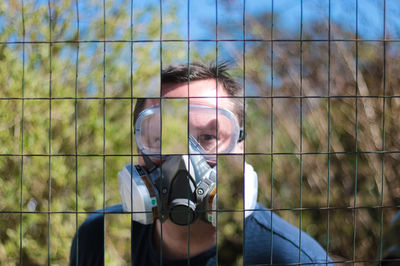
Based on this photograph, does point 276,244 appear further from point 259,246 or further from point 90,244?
point 90,244

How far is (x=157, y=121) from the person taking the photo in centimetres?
202

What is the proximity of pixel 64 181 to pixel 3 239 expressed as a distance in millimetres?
597

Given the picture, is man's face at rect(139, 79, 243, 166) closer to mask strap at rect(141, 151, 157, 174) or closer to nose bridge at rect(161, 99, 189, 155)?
mask strap at rect(141, 151, 157, 174)

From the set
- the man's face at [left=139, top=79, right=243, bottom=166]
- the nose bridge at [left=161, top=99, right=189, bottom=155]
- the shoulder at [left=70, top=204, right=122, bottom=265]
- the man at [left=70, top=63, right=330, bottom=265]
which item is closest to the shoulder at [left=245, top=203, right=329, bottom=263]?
the man at [left=70, top=63, right=330, bottom=265]

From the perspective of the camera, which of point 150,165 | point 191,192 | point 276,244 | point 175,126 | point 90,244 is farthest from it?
point 175,126

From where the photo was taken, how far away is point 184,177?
182cm

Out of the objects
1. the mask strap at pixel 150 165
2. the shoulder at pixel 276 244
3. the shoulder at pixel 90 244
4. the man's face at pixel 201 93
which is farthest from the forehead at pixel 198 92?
the shoulder at pixel 90 244

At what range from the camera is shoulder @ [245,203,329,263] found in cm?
201

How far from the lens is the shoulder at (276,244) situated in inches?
79.0

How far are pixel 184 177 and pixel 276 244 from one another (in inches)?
23.3

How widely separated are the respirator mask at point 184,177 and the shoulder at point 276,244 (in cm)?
29

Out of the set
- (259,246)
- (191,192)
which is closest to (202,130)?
(191,192)

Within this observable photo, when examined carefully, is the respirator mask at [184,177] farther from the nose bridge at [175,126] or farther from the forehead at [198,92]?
the nose bridge at [175,126]

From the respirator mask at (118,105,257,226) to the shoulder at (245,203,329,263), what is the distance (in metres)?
0.29
